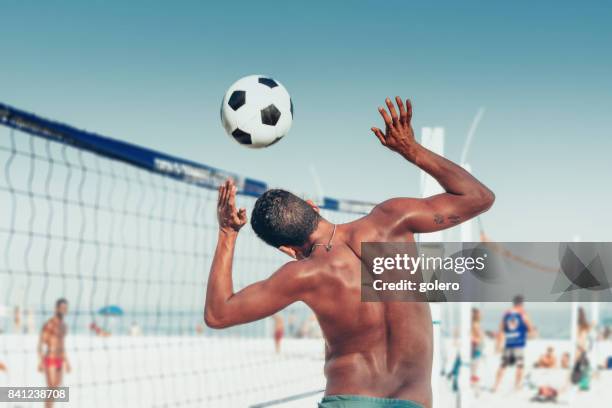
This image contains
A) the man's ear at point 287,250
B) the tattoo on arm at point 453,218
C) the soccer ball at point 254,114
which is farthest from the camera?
the soccer ball at point 254,114

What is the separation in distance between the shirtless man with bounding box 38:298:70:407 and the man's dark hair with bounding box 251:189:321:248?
7.51 metres

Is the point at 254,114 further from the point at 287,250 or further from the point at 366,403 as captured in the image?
the point at 366,403

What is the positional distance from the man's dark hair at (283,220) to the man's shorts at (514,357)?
10.4 m

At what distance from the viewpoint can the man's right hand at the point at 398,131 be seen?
2.96 meters

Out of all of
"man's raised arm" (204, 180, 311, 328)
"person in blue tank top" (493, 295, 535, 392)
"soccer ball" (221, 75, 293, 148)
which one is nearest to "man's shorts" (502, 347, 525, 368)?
"person in blue tank top" (493, 295, 535, 392)

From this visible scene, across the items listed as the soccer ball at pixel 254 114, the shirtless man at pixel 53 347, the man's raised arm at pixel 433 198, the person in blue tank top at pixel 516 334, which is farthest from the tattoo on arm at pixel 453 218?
the person in blue tank top at pixel 516 334

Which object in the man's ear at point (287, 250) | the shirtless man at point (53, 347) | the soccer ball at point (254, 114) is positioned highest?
the soccer ball at point (254, 114)

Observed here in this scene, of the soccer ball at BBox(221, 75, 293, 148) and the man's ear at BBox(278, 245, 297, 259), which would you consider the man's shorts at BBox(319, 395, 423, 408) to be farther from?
the soccer ball at BBox(221, 75, 293, 148)

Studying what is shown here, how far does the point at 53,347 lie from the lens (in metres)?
10.2

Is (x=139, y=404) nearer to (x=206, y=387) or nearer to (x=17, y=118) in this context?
(x=206, y=387)

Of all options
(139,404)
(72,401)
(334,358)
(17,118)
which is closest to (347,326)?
(334,358)

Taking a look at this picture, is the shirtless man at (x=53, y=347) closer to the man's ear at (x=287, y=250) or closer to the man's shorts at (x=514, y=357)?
the man's shorts at (x=514, y=357)

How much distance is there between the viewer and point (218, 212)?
3205 millimetres

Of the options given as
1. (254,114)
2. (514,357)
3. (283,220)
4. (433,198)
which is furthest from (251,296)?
(514,357)
